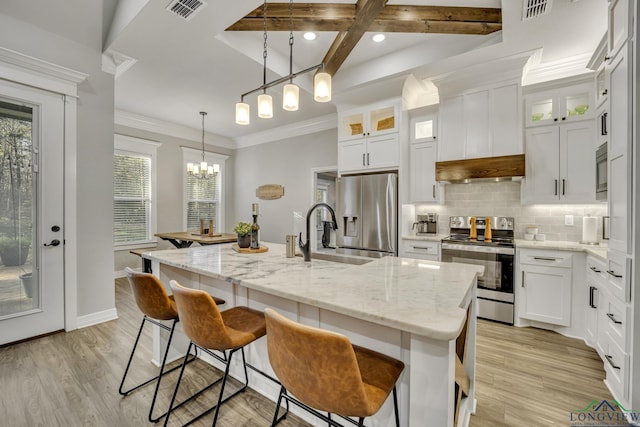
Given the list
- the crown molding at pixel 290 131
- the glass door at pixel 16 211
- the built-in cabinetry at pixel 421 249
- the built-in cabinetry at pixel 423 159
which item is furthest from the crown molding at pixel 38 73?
the built-in cabinetry at pixel 421 249

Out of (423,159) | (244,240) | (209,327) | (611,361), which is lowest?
(611,361)

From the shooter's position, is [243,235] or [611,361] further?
[243,235]

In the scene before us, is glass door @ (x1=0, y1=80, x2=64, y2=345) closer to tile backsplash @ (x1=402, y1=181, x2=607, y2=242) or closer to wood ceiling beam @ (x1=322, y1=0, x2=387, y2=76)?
wood ceiling beam @ (x1=322, y1=0, x2=387, y2=76)

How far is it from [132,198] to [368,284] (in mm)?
5188

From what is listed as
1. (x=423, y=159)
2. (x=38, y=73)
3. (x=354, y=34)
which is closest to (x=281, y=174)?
(x=423, y=159)

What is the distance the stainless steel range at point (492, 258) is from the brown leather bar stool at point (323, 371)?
2562 mm

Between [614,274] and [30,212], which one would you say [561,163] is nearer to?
[614,274]

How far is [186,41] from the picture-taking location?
108 inches

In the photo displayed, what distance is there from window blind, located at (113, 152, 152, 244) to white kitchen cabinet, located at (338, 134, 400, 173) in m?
3.69

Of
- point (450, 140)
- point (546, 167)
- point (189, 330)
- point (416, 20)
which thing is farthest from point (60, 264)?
point (546, 167)

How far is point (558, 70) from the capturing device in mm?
3035

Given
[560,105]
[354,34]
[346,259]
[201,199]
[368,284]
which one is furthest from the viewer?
[201,199]

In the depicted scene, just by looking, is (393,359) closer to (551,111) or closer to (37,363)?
(37,363)

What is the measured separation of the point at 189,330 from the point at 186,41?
270 centimetres
